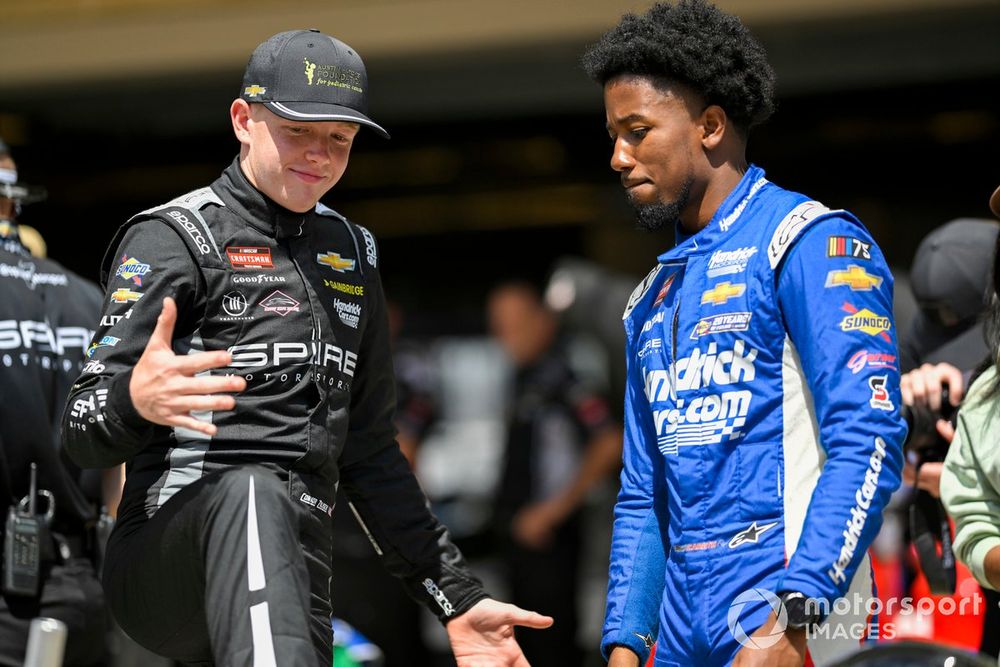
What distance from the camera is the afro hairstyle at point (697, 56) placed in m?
3.46

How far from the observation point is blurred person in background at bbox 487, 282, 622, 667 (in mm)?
8297

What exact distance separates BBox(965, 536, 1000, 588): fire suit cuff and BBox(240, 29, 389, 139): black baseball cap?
5.98 ft

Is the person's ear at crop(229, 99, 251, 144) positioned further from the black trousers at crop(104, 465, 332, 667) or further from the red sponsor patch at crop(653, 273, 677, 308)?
the red sponsor patch at crop(653, 273, 677, 308)

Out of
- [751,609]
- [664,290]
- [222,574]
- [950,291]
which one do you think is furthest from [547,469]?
[222,574]

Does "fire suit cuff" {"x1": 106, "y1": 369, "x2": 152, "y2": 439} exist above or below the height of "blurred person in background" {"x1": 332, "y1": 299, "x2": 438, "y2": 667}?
above

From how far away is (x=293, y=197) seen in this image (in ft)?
11.8

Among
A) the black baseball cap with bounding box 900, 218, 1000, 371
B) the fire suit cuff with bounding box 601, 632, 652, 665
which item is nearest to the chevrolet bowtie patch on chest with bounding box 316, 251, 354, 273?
the fire suit cuff with bounding box 601, 632, 652, 665

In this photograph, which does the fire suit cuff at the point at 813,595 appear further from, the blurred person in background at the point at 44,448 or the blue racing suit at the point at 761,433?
the blurred person in background at the point at 44,448

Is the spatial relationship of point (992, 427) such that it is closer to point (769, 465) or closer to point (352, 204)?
point (769, 465)

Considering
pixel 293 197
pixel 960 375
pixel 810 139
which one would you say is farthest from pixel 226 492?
pixel 810 139

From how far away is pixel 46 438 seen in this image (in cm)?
468

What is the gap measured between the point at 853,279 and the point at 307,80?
141 cm

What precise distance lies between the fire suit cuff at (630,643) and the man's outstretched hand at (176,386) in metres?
1.10

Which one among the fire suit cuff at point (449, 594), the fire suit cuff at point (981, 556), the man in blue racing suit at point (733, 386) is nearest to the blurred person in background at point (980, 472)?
the fire suit cuff at point (981, 556)
